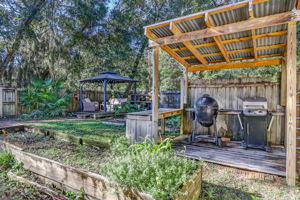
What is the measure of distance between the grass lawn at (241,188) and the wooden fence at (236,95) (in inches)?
83.8

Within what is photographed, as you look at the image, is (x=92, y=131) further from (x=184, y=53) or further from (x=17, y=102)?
(x=17, y=102)

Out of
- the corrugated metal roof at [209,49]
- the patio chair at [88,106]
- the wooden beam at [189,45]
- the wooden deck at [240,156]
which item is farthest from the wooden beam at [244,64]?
the patio chair at [88,106]

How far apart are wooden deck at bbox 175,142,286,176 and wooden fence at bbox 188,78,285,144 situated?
503 mm

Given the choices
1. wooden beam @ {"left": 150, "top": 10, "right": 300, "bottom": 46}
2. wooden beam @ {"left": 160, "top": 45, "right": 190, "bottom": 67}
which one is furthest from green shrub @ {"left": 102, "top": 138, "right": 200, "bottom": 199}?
wooden beam @ {"left": 160, "top": 45, "right": 190, "bottom": 67}

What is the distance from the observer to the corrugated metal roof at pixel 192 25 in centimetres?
305

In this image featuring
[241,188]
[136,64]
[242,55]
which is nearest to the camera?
[241,188]

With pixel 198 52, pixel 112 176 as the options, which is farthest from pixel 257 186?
pixel 198 52

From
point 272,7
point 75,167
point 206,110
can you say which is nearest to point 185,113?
point 206,110

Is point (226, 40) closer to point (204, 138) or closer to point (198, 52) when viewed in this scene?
point (198, 52)

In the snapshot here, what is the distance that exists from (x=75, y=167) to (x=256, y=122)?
12.2 ft

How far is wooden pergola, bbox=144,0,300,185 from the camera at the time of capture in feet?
7.93

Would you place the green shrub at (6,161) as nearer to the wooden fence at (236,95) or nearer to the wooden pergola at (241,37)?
the wooden pergola at (241,37)

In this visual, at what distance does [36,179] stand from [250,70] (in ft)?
49.0

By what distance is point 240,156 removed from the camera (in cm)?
347
